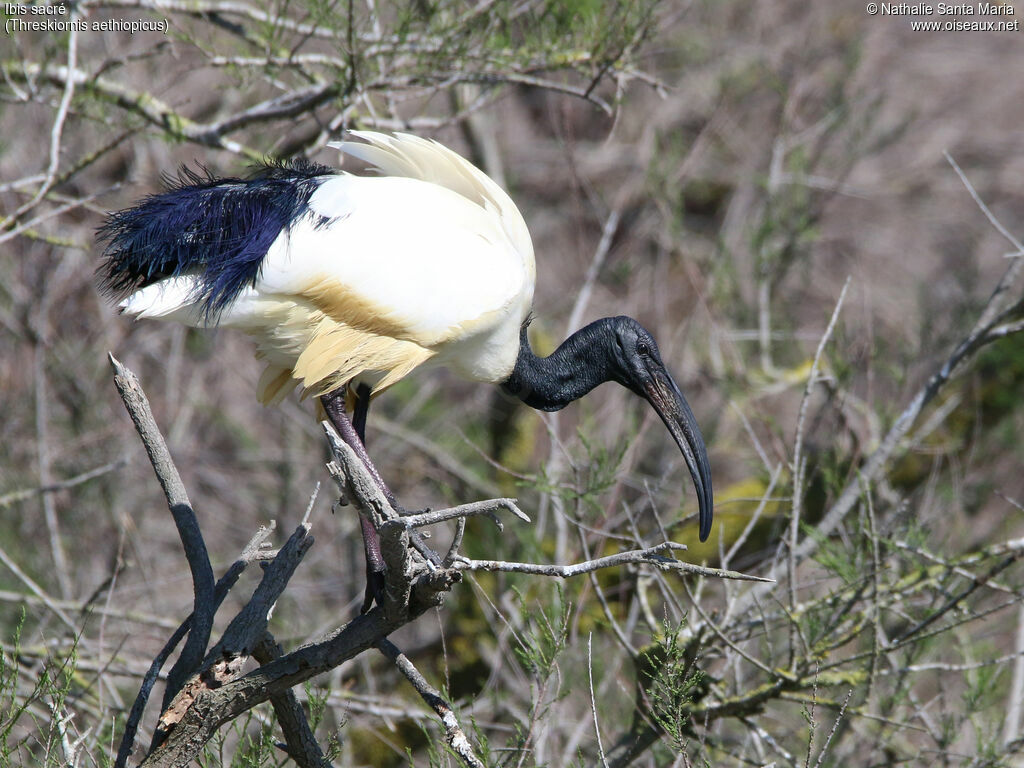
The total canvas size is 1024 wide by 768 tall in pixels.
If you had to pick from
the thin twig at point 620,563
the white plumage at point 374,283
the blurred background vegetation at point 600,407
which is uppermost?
the white plumage at point 374,283

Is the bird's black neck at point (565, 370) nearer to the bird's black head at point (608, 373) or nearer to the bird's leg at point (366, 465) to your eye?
the bird's black head at point (608, 373)

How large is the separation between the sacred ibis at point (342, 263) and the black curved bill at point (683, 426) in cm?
7

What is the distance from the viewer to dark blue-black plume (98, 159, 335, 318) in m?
3.48

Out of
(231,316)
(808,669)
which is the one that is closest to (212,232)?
(231,316)

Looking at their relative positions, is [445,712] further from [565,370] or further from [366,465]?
[565,370]

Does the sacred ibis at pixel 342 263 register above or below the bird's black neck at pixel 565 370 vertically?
above

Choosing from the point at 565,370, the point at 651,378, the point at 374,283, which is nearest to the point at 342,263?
the point at 374,283

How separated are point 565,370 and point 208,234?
4.98 feet

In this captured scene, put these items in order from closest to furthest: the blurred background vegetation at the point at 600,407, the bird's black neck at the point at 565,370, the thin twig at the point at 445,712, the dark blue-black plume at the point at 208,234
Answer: the thin twig at the point at 445,712 < the dark blue-black plume at the point at 208,234 < the blurred background vegetation at the point at 600,407 < the bird's black neck at the point at 565,370

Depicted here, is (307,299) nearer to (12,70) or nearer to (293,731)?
(293,731)

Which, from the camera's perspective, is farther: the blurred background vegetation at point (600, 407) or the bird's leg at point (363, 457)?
the blurred background vegetation at point (600, 407)

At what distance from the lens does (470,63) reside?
473 centimetres

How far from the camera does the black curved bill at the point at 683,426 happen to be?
4.05 meters

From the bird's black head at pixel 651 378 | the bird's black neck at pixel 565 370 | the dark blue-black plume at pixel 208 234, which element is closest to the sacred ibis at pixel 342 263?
the dark blue-black plume at pixel 208 234
